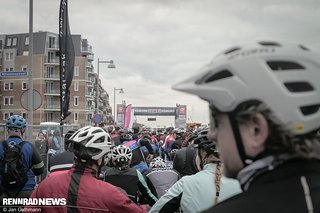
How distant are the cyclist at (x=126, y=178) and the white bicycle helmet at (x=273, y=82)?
449 cm

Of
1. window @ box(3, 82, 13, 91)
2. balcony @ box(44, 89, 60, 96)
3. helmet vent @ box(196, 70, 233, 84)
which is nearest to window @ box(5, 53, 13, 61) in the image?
window @ box(3, 82, 13, 91)

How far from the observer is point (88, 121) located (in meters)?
103

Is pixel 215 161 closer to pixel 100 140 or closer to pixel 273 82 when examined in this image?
pixel 100 140

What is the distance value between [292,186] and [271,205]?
107mm

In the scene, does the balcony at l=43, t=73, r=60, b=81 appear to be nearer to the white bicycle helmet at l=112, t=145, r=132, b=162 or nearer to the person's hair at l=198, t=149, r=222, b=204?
the white bicycle helmet at l=112, t=145, r=132, b=162

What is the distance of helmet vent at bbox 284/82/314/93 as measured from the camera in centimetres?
151

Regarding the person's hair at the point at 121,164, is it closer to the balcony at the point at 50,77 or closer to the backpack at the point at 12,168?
the backpack at the point at 12,168

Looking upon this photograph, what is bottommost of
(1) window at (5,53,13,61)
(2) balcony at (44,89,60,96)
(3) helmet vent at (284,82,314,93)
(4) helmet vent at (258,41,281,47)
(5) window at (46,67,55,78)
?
(3) helmet vent at (284,82,314,93)

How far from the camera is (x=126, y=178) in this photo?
20.1ft

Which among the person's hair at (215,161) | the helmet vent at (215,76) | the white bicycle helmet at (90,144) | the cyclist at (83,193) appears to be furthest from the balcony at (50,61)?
the helmet vent at (215,76)

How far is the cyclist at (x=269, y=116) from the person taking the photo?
1.46 m

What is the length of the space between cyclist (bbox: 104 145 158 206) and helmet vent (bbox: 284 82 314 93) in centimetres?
458

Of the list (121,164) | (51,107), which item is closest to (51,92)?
(51,107)

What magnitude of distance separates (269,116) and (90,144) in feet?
10.1
